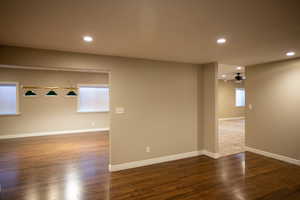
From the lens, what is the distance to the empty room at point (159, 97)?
1.95 meters

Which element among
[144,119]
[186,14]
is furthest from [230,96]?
[186,14]

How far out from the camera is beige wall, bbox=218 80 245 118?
425 inches

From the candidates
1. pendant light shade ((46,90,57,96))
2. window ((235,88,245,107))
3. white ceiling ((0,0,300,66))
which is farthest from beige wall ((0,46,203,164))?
window ((235,88,245,107))

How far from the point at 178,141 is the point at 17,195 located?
134 inches

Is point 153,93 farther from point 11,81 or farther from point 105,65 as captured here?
point 11,81

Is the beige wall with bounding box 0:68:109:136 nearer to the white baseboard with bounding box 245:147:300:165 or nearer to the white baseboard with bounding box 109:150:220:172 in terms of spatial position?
the white baseboard with bounding box 109:150:220:172

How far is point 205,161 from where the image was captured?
4363 millimetres

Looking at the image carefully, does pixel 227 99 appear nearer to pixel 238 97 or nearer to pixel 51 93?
pixel 238 97

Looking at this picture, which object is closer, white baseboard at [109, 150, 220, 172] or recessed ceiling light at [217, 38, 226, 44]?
recessed ceiling light at [217, 38, 226, 44]

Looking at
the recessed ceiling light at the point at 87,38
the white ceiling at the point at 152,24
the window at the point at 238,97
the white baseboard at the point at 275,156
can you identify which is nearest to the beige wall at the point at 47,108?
the white ceiling at the point at 152,24

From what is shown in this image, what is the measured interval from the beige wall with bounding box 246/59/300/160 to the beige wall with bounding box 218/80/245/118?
18.9ft

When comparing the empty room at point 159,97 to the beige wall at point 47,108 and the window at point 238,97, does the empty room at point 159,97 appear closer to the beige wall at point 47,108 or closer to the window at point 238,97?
the beige wall at point 47,108

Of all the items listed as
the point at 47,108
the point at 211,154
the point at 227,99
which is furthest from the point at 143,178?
the point at 227,99

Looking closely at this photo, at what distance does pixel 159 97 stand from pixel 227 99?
8090 mm
